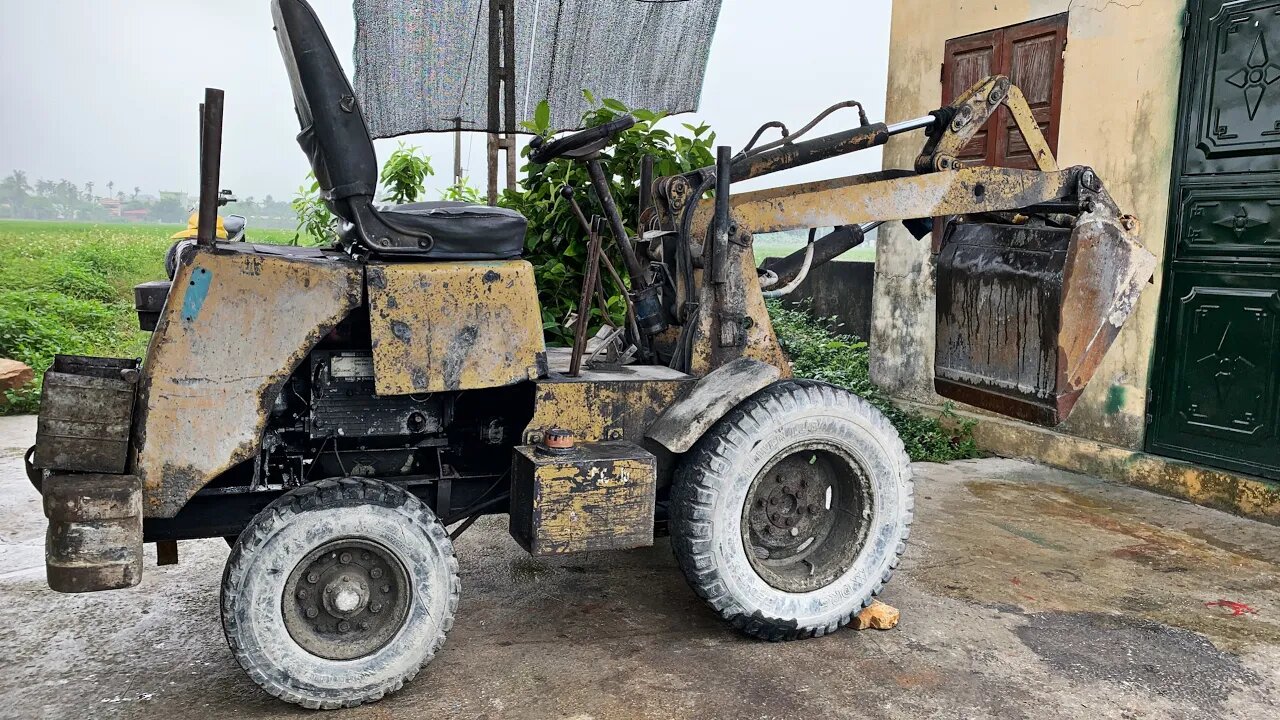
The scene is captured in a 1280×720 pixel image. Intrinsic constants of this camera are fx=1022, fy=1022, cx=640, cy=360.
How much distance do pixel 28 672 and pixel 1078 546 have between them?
4.26m

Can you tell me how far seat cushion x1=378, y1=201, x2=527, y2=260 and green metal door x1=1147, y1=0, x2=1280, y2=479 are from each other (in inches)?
163

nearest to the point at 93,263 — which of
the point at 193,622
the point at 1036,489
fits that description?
the point at 193,622

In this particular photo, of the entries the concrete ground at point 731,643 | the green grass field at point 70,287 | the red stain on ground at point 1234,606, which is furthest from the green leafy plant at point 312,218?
the red stain on ground at point 1234,606

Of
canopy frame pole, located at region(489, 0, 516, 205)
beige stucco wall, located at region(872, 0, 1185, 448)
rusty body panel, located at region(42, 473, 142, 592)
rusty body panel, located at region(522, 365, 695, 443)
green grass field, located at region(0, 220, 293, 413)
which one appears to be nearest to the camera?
rusty body panel, located at region(42, 473, 142, 592)

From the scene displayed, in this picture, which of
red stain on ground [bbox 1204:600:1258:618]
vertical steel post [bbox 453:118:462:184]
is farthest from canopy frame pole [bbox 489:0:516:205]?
red stain on ground [bbox 1204:600:1258:618]

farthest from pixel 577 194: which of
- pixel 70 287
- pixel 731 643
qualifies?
pixel 70 287

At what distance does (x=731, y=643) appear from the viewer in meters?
3.56

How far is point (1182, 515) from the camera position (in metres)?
5.38

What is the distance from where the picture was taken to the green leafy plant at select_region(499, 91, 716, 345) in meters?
5.91

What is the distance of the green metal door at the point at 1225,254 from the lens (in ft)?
17.5

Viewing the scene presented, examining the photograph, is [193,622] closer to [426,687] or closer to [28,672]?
[28,672]

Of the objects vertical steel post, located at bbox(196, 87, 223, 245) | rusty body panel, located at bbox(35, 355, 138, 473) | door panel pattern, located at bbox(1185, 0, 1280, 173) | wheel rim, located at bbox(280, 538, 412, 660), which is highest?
door panel pattern, located at bbox(1185, 0, 1280, 173)

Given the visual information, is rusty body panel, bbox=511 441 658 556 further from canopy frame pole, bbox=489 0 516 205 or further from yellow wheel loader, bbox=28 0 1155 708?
canopy frame pole, bbox=489 0 516 205

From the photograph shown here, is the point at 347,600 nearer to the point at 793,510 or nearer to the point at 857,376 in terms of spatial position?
the point at 793,510
